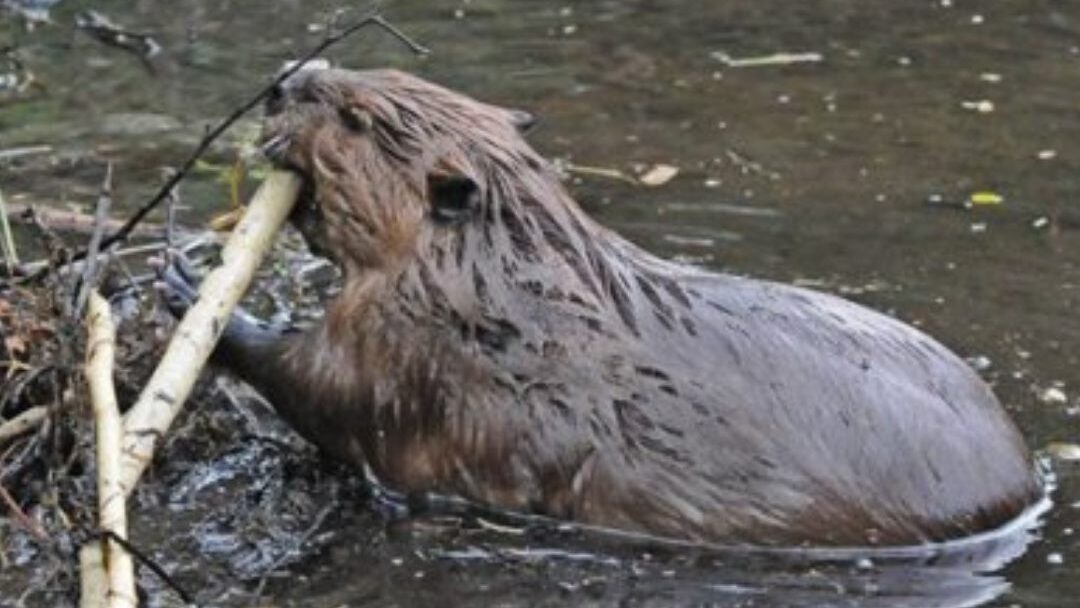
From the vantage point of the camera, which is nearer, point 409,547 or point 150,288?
point 409,547

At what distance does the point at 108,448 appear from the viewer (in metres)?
4.08

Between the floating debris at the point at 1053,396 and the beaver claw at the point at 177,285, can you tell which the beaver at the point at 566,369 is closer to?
the beaver claw at the point at 177,285

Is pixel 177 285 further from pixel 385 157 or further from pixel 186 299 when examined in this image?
pixel 385 157

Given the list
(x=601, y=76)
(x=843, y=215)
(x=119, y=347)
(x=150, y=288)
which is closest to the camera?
(x=119, y=347)

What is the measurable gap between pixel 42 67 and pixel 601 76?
7.13 feet

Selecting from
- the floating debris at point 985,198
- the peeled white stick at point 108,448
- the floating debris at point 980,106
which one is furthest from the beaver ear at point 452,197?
the floating debris at point 980,106

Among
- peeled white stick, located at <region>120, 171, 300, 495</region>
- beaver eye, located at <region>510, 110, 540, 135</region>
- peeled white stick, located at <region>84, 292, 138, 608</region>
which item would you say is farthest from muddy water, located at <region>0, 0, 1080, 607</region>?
beaver eye, located at <region>510, 110, 540, 135</region>

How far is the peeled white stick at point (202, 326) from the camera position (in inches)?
168

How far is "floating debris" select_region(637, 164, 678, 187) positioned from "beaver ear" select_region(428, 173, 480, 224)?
250cm

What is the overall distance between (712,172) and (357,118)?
2.73 meters

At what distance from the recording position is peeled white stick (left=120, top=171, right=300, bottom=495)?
4.27 metres

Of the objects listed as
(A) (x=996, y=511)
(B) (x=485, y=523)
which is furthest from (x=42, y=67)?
(A) (x=996, y=511)

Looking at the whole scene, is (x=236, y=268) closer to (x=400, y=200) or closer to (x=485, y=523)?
(x=400, y=200)

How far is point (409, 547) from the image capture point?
194 inches
